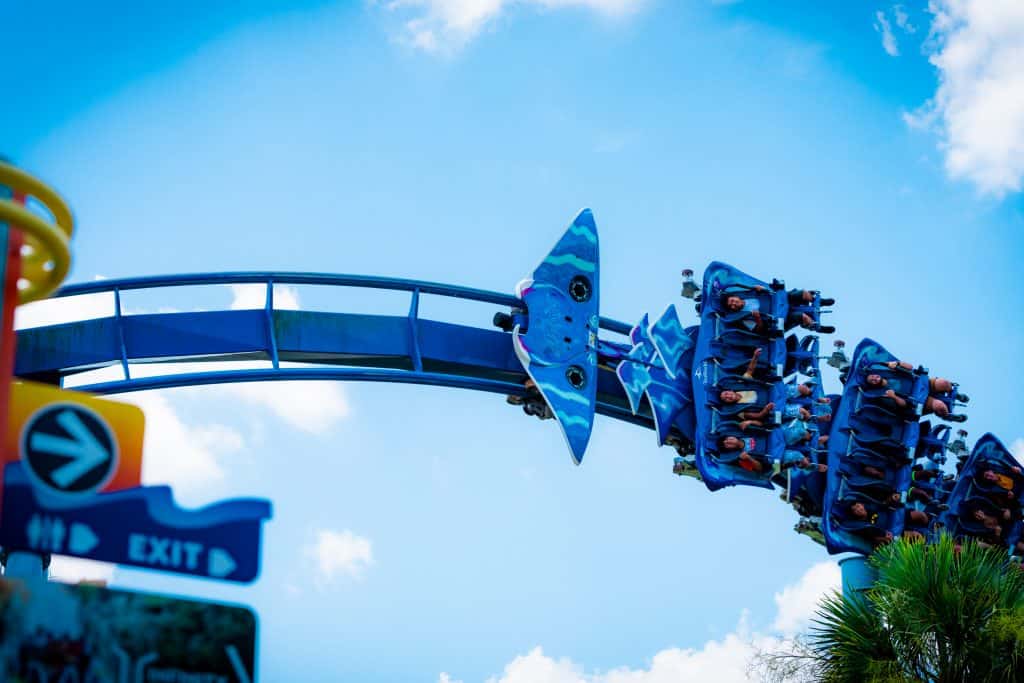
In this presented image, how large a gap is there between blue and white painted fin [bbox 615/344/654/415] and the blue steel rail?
4.60 feet

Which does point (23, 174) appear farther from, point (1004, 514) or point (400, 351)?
point (1004, 514)

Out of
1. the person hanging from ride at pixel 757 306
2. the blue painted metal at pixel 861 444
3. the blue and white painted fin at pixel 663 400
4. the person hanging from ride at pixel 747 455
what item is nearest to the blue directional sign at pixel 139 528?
the blue and white painted fin at pixel 663 400

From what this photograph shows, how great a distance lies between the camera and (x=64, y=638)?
24.4 feet

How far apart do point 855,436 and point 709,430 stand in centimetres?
325

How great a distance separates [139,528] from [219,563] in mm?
448

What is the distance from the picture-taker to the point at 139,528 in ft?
26.4

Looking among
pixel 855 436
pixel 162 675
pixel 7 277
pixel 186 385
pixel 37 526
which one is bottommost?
pixel 162 675

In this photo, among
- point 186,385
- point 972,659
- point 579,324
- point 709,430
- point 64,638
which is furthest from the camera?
point 709,430

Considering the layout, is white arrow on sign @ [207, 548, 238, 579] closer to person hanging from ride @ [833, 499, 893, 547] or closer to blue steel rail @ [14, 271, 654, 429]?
blue steel rail @ [14, 271, 654, 429]

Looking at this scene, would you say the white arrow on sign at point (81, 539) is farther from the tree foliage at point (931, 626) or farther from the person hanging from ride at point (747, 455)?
the person hanging from ride at point (747, 455)

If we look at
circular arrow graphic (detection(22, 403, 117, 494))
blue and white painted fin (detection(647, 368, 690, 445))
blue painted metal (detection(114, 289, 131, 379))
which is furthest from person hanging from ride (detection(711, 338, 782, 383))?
circular arrow graphic (detection(22, 403, 117, 494))

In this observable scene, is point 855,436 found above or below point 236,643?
above

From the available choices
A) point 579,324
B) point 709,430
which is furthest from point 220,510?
point 709,430

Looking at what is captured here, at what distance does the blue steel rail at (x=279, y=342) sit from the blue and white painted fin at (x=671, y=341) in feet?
7.13
